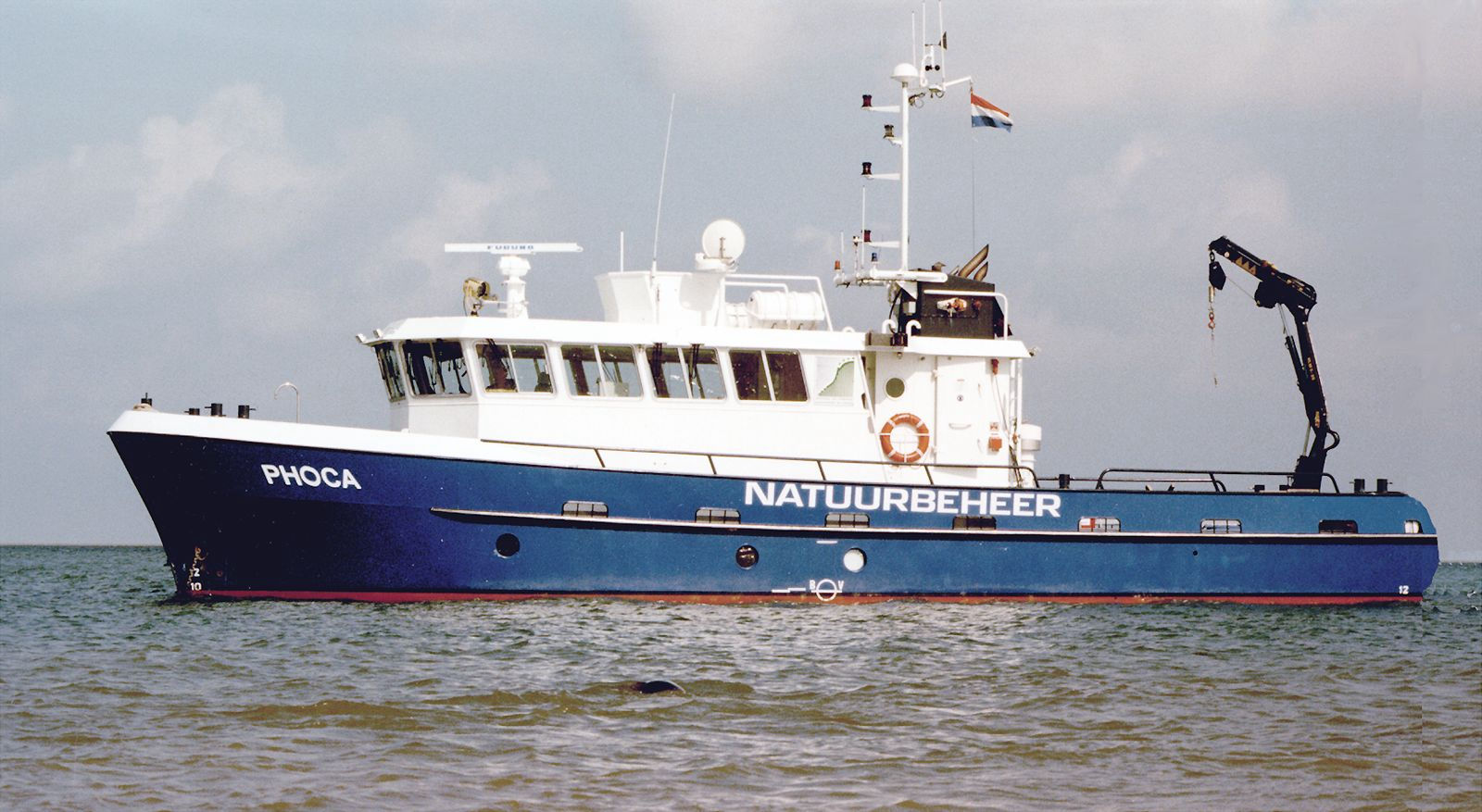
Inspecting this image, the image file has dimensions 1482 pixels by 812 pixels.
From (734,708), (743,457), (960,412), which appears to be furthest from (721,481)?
(734,708)

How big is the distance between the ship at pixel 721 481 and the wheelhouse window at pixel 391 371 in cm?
5

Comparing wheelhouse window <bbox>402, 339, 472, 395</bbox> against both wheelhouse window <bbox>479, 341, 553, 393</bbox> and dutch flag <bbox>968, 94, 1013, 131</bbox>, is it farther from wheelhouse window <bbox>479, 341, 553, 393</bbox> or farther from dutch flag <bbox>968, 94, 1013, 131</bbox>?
dutch flag <bbox>968, 94, 1013, 131</bbox>

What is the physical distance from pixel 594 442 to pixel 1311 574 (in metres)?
10.0

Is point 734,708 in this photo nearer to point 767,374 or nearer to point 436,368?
point 767,374

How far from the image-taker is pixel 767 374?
20.0 m

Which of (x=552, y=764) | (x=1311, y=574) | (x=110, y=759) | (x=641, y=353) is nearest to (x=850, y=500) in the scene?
(x=641, y=353)

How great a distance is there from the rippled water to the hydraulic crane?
12.2 feet

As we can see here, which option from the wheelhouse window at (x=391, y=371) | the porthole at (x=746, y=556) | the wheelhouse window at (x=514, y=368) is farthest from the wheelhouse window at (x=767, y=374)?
the wheelhouse window at (x=391, y=371)

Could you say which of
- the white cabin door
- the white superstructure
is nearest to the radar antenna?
the white superstructure

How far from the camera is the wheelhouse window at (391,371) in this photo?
66.1ft

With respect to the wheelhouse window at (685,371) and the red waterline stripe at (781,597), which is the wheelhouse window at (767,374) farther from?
the red waterline stripe at (781,597)

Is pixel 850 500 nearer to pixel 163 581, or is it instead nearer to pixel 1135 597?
pixel 1135 597

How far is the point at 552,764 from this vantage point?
10.5 m

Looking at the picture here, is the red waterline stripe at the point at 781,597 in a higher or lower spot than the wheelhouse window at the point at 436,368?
lower
